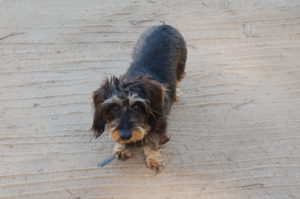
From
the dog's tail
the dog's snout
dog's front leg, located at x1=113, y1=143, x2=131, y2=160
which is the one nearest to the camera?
the dog's snout

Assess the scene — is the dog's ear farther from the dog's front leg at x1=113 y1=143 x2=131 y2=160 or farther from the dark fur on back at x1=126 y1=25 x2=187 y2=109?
the dark fur on back at x1=126 y1=25 x2=187 y2=109

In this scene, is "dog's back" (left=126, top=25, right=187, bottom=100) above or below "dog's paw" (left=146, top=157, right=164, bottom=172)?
above

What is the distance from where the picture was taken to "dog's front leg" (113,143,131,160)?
3935 mm

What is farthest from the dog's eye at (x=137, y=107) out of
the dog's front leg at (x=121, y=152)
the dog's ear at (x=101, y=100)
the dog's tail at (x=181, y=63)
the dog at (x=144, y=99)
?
the dog's tail at (x=181, y=63)

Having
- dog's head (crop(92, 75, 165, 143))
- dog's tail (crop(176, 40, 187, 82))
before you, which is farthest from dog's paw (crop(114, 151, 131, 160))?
dog's tail (crop(176, 40, 187, 82))

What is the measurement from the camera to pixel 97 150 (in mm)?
4141

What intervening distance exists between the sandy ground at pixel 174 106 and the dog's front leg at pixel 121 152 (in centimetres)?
10

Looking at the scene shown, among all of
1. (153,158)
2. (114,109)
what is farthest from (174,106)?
(114,109)

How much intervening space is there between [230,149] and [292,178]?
0.76m

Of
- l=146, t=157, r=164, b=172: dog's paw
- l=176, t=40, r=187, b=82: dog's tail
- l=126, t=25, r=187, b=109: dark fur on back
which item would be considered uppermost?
l=126, t=25, r=187, b=109: dark fur on back

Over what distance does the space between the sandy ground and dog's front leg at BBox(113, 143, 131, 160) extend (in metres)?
0.10

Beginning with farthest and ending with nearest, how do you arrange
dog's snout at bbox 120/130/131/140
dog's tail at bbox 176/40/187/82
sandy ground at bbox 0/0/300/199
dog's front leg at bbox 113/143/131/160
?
dog's tail at bbox 176/40/187/82, dog's front leg at bbox 113/143/131/160, sandy ground at bbox 0/0/300/199, dog's snout at bbox 120/130/131/140

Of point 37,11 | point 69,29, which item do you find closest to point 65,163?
point 69,29

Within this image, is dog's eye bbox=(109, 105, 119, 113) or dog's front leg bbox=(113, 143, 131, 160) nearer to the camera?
dog's eye bbox=(109, 105, 119, 113)
